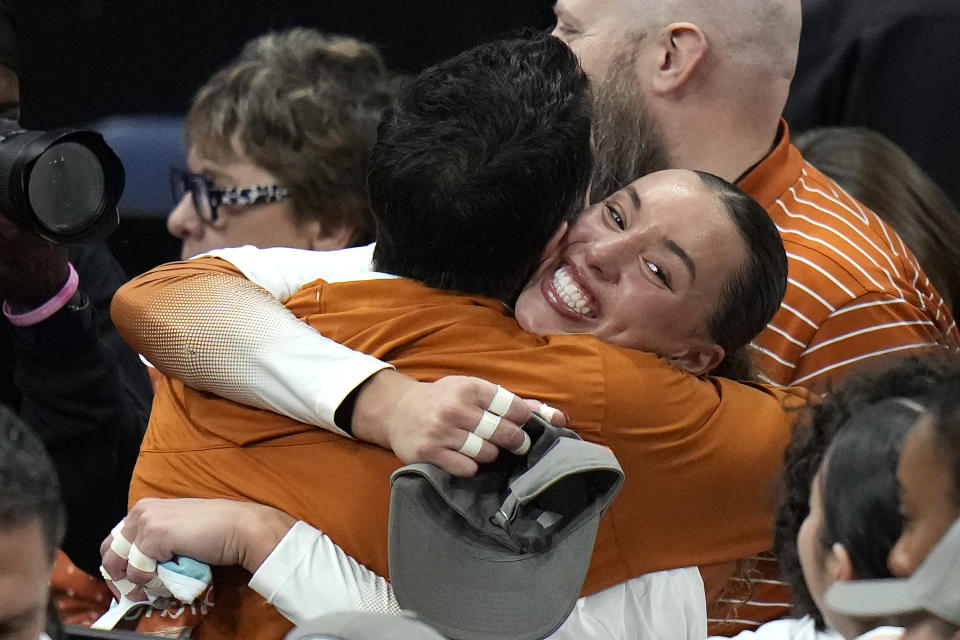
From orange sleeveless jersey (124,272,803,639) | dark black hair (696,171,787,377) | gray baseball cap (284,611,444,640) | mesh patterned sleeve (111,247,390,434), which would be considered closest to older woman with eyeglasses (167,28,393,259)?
mesh patterned sleeve (111,247,390,434)

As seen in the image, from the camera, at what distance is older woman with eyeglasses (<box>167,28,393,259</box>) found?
7.21 ft

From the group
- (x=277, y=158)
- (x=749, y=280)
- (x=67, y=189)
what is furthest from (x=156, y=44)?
(x=749, y=280)

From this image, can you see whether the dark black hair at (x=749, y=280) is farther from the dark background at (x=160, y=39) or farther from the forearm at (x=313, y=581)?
the dark background at (x=160, y=39)

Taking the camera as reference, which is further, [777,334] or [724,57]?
[724,57]

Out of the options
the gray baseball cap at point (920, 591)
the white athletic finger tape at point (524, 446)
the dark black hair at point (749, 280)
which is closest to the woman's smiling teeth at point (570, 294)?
the dark black hair at point (749, 280)

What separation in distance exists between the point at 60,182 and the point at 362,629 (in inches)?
39.4

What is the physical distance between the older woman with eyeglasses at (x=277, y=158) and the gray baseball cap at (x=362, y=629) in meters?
1.34

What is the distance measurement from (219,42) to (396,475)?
217 centimetres

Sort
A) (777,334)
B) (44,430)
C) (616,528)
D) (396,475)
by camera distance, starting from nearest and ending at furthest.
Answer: (396,475)
(616,528)
(777,334)
(44,430)

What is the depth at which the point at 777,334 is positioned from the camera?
1.81 meters

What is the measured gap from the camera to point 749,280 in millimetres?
1486

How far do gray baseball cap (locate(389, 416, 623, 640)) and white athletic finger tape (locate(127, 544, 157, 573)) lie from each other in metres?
0.28

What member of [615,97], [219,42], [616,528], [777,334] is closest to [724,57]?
[615,97]

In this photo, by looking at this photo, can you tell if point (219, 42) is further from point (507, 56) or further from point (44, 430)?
point (507, 56)
